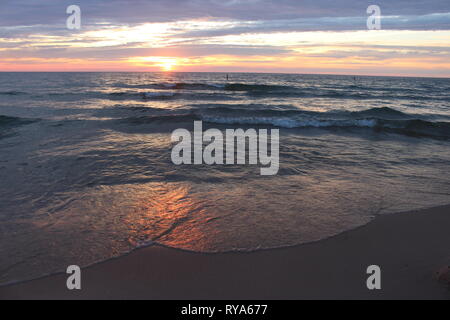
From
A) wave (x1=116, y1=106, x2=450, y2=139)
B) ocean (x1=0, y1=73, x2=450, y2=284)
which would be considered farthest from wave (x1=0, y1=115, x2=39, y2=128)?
wave (x1=116, y1=106, x2=450, y2=139)

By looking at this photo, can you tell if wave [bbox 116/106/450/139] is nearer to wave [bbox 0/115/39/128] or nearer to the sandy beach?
wave [bbox 0/115/39/128]

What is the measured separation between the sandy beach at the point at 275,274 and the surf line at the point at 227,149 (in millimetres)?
3355

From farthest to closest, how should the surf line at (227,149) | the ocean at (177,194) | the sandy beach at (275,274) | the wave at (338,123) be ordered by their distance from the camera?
the wave at (338,123), the surf line at (227,149), the ocean at (177,194), the sandy beach at (275,274)

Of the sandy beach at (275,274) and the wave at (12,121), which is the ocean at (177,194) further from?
the wave at (12,121)

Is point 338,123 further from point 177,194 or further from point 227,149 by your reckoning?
point 177,194

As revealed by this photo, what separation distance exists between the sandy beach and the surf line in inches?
132

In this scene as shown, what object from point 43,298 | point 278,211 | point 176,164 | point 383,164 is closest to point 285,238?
point 278,211

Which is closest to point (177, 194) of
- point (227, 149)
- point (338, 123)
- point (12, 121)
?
point (227, 149)

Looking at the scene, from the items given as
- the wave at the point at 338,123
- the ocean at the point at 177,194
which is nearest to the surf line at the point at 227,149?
the ocean at the point at 177,194

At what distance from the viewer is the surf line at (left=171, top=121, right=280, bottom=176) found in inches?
322

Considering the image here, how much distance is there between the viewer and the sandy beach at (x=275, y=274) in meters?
3.27

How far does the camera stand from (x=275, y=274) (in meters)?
3.59

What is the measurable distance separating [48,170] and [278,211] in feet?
18.0

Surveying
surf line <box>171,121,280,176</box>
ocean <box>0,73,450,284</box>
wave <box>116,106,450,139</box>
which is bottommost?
ocean <box>0,73,450,284</box>
